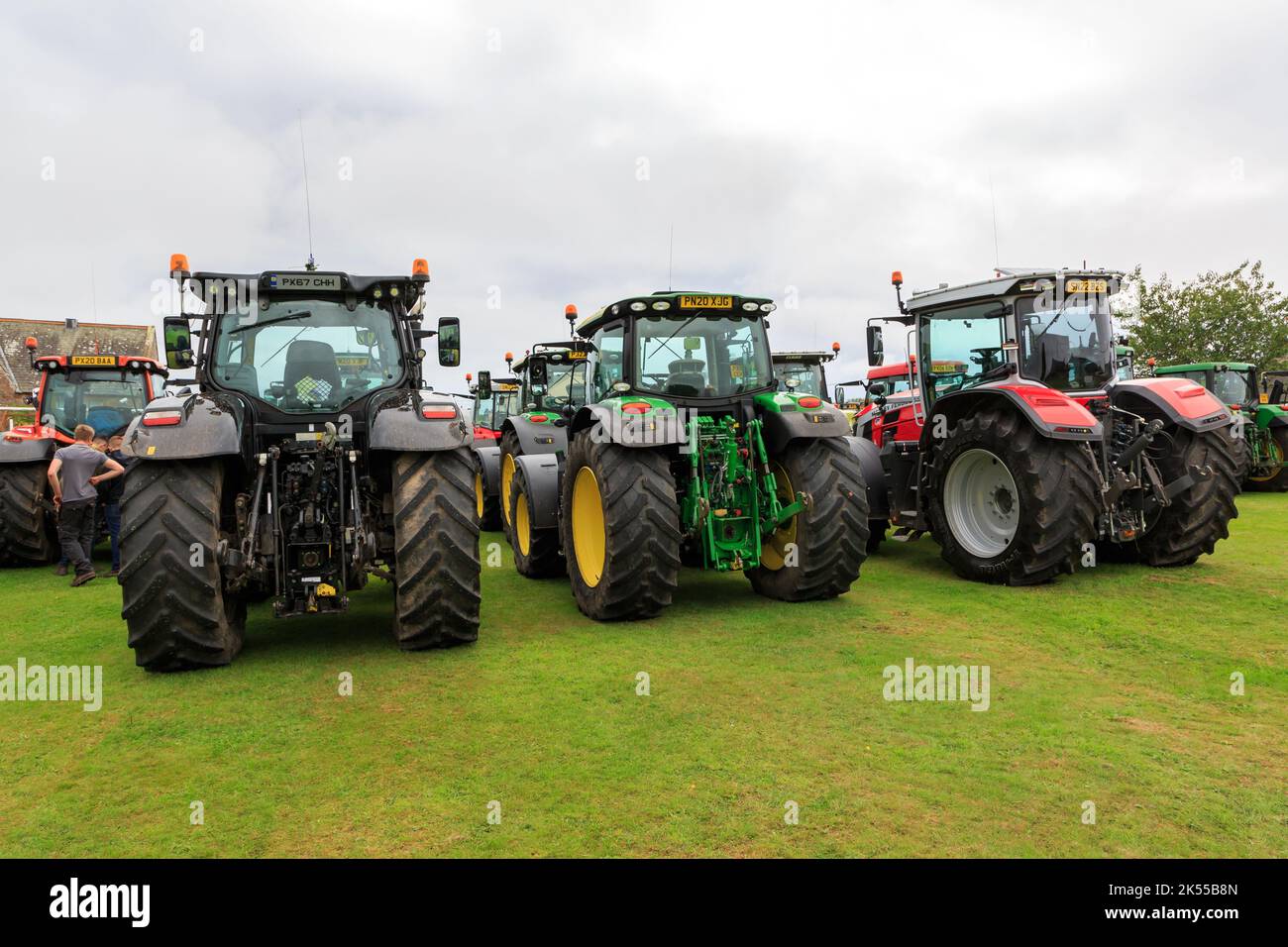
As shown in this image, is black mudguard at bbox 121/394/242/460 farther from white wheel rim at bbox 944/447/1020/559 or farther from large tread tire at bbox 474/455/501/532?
white wheel rim at bbox 944/447/1020/559

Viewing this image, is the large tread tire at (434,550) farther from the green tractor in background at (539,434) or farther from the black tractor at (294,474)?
the green tractor in background at (539,434)

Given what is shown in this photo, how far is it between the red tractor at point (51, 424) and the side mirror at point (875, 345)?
23.4ft

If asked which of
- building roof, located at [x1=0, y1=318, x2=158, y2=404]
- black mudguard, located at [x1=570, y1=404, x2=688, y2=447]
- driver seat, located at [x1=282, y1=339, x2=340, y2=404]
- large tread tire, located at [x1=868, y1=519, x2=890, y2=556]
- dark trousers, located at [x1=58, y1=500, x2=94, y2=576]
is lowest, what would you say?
large tread tire, located at [x1=868, y1=519, x2=890, y2=556]

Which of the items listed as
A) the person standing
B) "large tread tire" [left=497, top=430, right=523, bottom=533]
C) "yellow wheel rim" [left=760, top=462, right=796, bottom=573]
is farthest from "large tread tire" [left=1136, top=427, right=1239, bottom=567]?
the person standing

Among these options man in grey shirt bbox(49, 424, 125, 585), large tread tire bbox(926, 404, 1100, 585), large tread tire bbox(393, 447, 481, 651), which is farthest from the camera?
man in grey shirt bbox(49, 424, 125, 585)

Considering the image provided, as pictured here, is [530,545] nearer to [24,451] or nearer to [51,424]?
[24,451]

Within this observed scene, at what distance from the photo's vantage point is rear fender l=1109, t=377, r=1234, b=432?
7.49 meters

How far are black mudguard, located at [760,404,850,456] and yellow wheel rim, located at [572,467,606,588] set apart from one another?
1358 millimetres

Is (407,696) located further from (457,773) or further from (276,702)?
(457,773)

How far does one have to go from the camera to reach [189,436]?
487cm

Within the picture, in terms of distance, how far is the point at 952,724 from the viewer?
13.1 feet

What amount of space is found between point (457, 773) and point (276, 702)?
1.44m

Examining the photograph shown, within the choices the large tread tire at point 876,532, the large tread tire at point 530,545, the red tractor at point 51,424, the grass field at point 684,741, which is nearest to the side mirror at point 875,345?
the large tread tire at point 876,532

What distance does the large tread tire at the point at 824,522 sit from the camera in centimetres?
632
